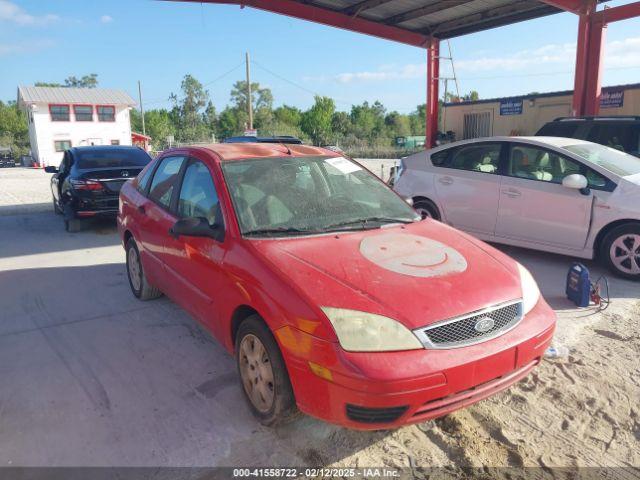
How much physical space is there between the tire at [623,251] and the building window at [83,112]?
44304mm

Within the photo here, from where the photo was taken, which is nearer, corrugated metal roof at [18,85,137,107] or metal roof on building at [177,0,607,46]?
metal roof on building at [177,0,607,46]

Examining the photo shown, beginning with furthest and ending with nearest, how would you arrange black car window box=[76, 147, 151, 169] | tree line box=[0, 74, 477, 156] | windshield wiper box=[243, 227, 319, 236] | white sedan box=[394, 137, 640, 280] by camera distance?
1. tree line box=[0, 74, 477, 156]
2. black car window box=[76, 147, 151, 169]
3. white sedan box=[394, 137, 640, 280]
4. windshield wiper box=[243, 227, 319, 236]

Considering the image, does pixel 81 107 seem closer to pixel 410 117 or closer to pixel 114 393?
pixel 114 393

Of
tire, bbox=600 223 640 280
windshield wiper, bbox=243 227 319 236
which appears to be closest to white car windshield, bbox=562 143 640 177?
tire, bbox=600 223 640 280

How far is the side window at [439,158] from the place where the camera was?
23.3 ft

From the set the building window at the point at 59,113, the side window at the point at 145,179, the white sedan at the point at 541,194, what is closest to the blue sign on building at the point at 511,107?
the white sedan at the point at 541,194

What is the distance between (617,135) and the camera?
817 centimetres

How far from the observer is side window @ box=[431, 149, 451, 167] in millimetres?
7088

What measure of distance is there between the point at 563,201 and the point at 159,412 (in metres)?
4.96

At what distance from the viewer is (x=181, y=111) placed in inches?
3260

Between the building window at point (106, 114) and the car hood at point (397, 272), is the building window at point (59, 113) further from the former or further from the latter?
the car hood at point (397, 272)

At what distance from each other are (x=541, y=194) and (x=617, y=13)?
719 centimetres

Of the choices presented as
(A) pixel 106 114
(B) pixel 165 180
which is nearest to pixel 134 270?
(B) pixel 165 180

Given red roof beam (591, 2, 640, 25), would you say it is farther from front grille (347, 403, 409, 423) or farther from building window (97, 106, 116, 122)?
building window (97, 106, 116, 122)
